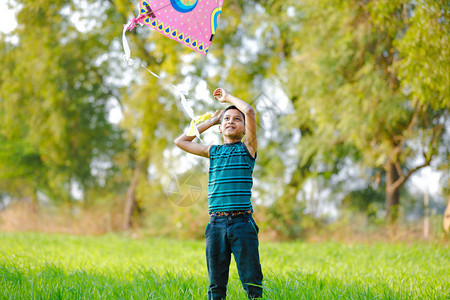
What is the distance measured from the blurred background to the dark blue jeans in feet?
8.30

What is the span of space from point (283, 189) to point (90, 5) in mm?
9774

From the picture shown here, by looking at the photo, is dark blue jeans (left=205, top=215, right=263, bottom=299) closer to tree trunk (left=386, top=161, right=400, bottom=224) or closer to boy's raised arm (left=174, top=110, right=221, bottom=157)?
boy's raised arm (left=174, top=110, right=221, bottom=157)

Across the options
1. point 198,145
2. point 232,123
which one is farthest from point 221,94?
point 198,145

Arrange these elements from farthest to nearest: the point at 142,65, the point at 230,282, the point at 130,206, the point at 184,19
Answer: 1. the point at 130,206
2. the point at 230,282
3. the point at 184,19
4. the point at 142,65

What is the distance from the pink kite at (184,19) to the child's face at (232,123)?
74 centimetres

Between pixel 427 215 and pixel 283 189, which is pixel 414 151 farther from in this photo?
pixel 283 189

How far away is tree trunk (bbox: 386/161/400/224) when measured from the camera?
11.3 m

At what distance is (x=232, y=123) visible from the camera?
3.08 m

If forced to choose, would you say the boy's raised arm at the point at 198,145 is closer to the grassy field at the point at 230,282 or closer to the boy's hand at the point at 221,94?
the boy's hand at the point at 221,94

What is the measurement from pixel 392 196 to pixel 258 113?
448 cm

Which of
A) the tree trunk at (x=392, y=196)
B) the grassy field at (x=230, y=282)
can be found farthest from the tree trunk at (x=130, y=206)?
the grassy field at (x=230, y=282)

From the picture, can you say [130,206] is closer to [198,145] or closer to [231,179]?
[198,145]

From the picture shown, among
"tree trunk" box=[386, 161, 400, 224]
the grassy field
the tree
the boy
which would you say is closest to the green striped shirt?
the boy

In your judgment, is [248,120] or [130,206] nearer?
[248,120]
